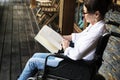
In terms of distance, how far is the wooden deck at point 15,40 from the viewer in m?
3.63

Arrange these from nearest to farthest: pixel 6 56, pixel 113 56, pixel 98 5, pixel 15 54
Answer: pixel 98 5, pixel 113 56, pixel 6 56, pixel 15 54

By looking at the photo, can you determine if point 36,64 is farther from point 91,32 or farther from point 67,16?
point 67,16

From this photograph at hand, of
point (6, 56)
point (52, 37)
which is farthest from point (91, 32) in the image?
point (6, 56)

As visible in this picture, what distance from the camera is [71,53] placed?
201 cm

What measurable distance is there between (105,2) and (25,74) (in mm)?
939

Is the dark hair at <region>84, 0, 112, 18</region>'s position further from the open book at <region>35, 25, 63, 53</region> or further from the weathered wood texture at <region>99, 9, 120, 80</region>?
the weathered wood texture at <region>99, 9, 120, 80</region>

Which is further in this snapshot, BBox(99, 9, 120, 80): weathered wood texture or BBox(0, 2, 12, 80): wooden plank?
BBox(0, 2, 12, 80): wooden plank

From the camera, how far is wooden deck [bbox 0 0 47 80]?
363cm

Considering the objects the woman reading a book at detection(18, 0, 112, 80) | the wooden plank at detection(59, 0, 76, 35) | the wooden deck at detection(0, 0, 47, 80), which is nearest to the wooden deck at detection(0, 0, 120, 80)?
the wooden deck at detection(0, 0, 47, 80)

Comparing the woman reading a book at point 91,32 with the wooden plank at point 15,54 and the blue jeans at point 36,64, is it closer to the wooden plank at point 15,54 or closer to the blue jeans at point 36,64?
the blue jeans at point 36,64

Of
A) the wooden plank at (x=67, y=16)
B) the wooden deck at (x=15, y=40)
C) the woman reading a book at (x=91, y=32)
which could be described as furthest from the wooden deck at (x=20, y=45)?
the woman reading a book at (x=91, y=32)

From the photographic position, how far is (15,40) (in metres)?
4.84

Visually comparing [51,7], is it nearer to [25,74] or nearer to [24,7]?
[24,7]

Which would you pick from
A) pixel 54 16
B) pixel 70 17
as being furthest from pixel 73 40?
pixel 54 16
